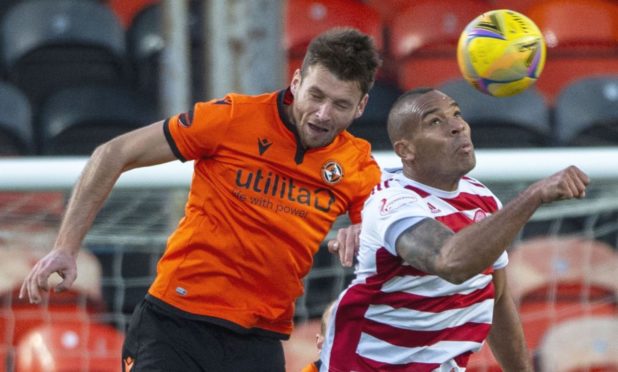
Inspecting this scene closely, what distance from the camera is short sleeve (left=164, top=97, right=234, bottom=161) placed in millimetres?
3473

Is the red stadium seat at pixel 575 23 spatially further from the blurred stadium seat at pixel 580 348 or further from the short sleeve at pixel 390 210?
the short sleeve at pixel 390 210

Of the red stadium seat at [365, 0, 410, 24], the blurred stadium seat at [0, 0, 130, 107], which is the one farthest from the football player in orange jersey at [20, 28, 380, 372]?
the red stadium seat at [365, 0, 410, 24]

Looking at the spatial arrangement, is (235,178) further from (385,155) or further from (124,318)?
(124,318)

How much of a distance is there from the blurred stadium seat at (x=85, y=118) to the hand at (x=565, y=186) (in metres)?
3.66

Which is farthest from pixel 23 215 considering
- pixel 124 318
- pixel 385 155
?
pixel 385 155

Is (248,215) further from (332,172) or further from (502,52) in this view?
(502,52)

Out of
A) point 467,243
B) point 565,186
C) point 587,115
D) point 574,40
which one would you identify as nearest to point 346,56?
point 467,243

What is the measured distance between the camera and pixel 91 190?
→ 3.41 meters

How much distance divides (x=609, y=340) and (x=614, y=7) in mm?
2735

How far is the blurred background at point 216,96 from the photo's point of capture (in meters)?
4.75

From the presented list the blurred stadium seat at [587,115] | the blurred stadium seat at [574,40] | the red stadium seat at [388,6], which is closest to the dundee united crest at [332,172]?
the blurred stadium seat at [587,115]

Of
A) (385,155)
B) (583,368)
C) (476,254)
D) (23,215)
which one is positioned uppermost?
(476,254)

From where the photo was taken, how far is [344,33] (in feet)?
11.5

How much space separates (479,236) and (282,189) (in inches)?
35.1
